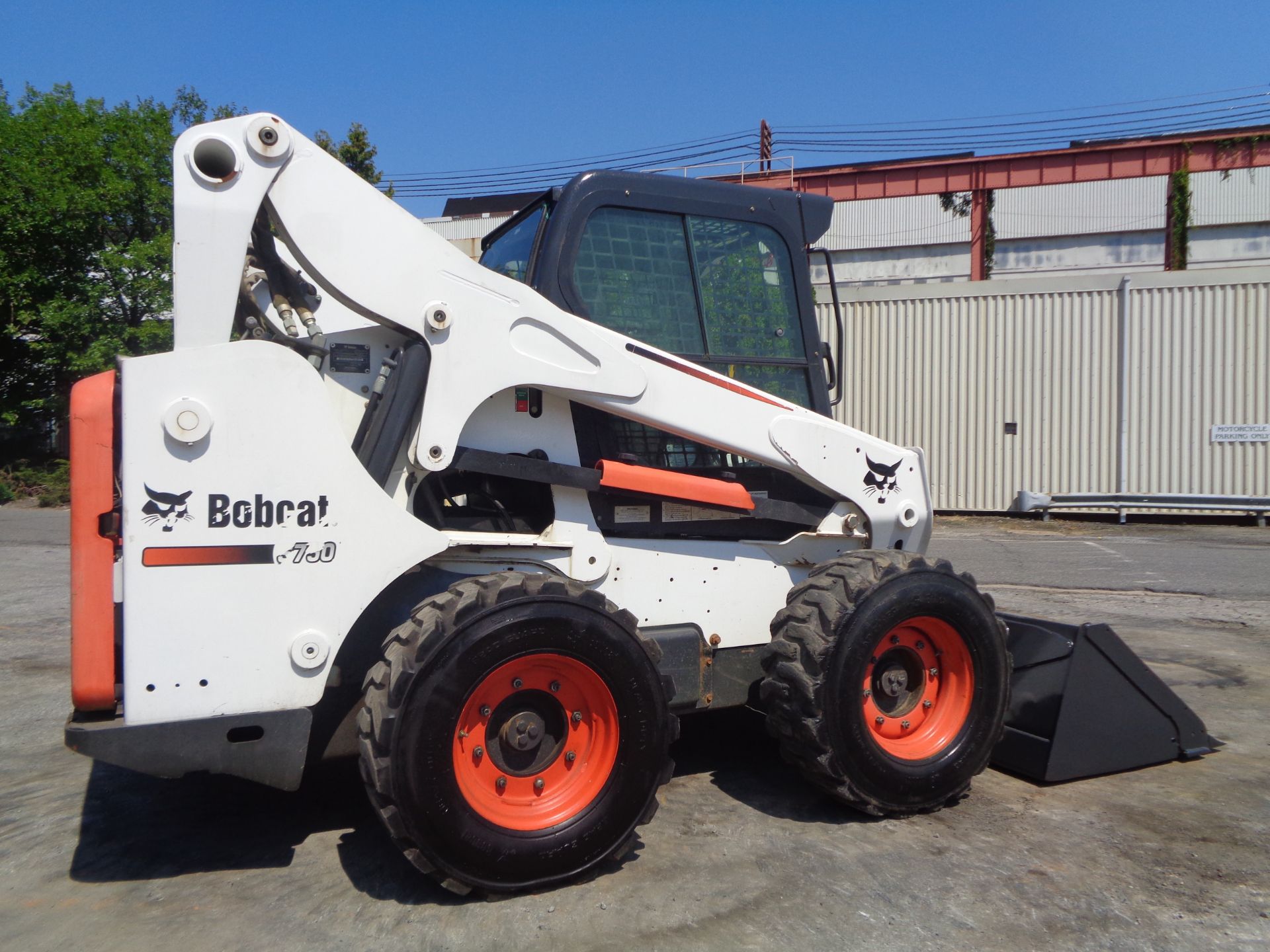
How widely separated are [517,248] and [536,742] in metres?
2.29

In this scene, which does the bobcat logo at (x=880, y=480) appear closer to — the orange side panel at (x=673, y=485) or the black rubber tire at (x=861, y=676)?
the black rubber tire at (x=861, y=676)

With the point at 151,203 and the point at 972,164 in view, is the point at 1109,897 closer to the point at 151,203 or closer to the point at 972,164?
the point at 151,203

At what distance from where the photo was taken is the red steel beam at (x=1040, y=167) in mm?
25312

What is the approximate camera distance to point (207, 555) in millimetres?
3174

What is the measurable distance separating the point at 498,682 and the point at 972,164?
85.9 ft

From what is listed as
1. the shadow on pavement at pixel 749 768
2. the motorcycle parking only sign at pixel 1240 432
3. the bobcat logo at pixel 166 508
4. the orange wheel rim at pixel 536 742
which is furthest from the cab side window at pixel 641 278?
the motorcycle parking only sign at pixel 1240 432

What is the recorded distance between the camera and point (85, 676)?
3221 mm

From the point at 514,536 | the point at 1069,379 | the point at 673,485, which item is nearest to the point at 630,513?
the point at 673,485

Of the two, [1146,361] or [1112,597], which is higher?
[1146,361]

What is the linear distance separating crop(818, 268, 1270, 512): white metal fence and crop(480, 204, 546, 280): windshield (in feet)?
37.4

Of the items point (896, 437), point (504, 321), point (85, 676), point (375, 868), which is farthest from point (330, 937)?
point (896, 437)

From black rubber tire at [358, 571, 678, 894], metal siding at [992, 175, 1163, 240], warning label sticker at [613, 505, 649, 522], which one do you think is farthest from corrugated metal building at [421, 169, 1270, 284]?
black rubber tire at [358, 571, 678, 894]

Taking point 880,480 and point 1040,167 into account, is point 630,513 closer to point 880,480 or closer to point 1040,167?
point 880,480

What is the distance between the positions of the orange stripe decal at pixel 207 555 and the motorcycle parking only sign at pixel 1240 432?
17150mm
